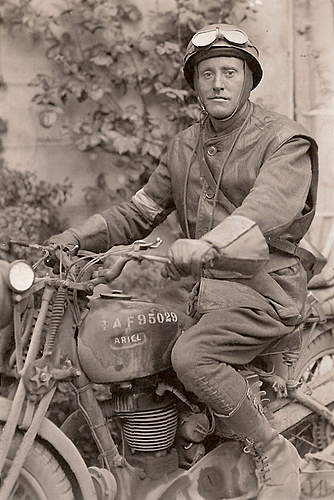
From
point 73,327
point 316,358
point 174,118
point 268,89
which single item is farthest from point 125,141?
point 73,327

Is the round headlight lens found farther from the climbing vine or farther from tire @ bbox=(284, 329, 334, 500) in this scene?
the climbing vine

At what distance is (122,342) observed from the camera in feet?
10.2

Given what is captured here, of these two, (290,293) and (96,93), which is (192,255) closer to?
(290,293)

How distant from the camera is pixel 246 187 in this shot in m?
3.28

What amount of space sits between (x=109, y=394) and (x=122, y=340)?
24 cm

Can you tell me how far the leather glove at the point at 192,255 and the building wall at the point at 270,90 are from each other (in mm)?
2444

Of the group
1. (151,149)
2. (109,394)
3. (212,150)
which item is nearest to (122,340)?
(109,394)

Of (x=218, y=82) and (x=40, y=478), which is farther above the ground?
(x=218, y=82)

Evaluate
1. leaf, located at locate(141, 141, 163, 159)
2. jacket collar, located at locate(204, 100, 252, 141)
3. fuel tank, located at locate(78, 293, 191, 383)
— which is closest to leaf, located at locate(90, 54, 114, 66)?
leaf, located at locate(141, 141, 163, 159)

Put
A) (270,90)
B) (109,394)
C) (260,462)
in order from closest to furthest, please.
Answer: (109,394)
(260,462)
(270,90)

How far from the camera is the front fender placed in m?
2.96

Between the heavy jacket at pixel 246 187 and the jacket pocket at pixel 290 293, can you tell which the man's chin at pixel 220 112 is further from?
the jacket pocket at pixel 290 293

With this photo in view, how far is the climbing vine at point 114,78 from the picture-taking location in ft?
16.9

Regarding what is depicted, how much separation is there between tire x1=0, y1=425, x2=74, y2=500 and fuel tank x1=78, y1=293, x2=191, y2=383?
0.33m
